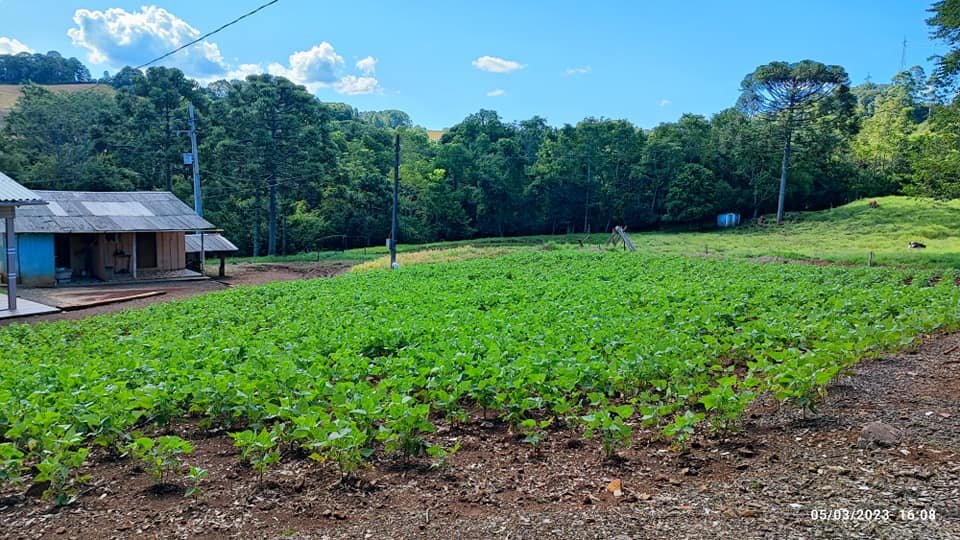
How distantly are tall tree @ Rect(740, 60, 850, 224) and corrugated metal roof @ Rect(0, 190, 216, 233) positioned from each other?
44.6m

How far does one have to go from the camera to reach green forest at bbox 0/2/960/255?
3906 centimetres

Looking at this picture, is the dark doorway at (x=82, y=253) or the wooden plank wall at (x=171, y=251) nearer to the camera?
the dark doorway at (x=82, y=253)

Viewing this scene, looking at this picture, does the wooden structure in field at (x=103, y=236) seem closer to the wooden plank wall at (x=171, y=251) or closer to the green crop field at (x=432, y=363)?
the wooden plank wall at (x=171, y=251)

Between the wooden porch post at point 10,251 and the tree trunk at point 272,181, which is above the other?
the tree trunk at point 272,181

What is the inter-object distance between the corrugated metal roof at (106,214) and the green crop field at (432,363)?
987 centimetres

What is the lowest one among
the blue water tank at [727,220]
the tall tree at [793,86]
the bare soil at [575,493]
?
the bare soil at [575,493]

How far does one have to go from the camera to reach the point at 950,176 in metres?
22.1

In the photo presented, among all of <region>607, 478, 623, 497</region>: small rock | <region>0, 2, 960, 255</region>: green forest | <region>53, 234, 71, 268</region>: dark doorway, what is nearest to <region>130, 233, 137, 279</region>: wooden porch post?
<region>53, 234, 71, 268</region>: dark doorway

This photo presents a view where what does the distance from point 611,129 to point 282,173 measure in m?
30.5

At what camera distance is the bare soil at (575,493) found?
3.57 metres

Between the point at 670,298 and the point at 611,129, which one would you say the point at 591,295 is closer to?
the point at 670,298
